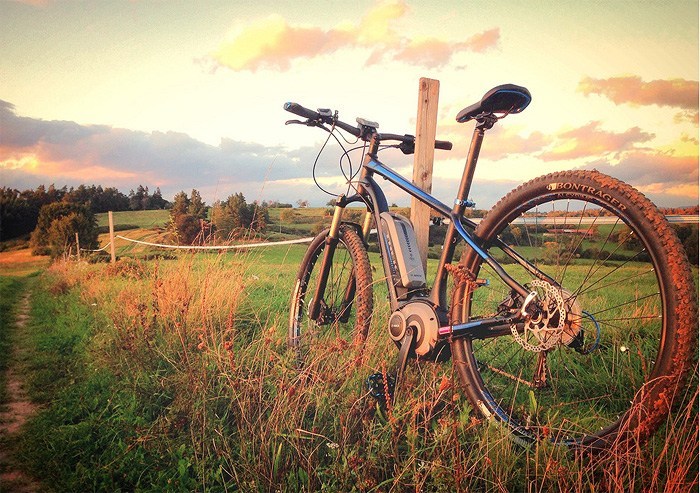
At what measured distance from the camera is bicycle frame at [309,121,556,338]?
216 cm

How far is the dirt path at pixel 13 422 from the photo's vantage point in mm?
2500

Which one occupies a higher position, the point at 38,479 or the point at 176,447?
the point at 176,447

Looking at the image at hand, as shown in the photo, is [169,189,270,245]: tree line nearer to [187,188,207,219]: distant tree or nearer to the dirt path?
[187,188,207,219]: distant tree

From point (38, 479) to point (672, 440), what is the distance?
9.47ft

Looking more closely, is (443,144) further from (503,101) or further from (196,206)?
(196,206)

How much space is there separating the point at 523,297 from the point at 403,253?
32.2 inches

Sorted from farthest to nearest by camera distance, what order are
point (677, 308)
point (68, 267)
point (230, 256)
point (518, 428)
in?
1. point (68, 267)
2. point (230, 256)
3. point (518, 428)
4. point (677, 308)

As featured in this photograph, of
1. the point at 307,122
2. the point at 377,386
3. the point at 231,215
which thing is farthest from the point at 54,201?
the point at 377,386

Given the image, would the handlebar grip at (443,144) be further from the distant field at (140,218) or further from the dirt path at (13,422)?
the distant field at (140,218)

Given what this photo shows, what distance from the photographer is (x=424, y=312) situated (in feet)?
8.35

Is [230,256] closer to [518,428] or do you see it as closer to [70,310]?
[70,310]

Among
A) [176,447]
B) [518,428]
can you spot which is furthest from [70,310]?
[518,428]

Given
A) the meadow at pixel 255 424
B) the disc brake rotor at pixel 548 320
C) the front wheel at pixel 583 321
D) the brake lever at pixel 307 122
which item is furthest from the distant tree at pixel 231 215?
the disc brake rotor at pixel 548 320

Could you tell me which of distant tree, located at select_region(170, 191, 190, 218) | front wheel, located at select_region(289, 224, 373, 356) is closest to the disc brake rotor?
front wheel, located at select_region(289, 224, 373, 356)
